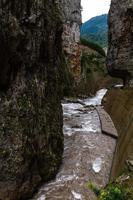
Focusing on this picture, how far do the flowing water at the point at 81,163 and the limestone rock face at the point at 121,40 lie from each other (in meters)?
2.00

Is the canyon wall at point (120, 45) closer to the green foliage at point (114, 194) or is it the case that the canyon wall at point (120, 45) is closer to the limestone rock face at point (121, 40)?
the limestone rock face at point (121, 40)

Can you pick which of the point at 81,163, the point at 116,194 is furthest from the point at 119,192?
the point at 81,163

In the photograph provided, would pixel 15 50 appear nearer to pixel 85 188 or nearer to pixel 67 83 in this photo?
pixel 85 188

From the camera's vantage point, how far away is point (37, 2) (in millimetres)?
6359

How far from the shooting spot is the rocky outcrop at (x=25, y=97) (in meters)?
5.98

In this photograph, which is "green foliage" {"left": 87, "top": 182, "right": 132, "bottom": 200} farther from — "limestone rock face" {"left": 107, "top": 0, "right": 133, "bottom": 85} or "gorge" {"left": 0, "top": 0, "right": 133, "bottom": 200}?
"limestone rock face" {"left": 107, "top": 0, "right": 133, "bottom": 85}

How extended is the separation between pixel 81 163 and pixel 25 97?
1892mm

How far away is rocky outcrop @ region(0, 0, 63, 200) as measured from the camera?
5.98 m

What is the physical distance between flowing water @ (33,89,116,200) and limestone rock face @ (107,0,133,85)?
6.57 ft

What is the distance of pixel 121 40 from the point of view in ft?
41.3

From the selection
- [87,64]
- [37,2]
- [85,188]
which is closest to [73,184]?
[85,188]

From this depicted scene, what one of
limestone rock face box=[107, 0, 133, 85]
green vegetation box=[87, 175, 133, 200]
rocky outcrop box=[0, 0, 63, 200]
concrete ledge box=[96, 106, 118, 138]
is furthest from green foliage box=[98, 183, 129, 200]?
limestone rock face box=[107, 0, 133, 85]

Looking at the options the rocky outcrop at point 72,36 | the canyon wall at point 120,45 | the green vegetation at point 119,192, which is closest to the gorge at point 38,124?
the green vegetation at point 119,192

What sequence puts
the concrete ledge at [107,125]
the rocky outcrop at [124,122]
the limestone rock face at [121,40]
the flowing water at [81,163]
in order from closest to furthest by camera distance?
the flowing water at [81,163], the rocky outcrop at [124,122], the concrete ledge at [107,125], the limestone rock face at [121,40]
